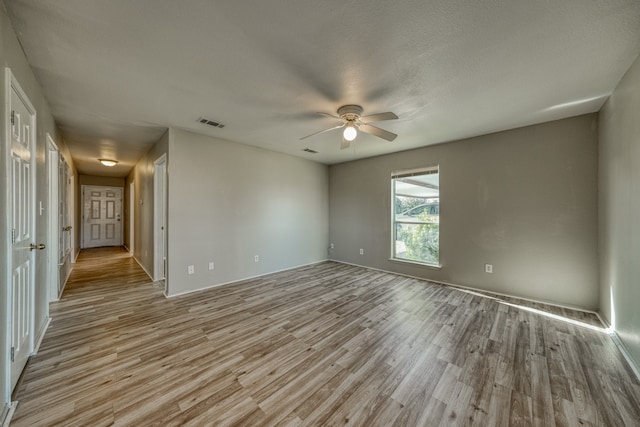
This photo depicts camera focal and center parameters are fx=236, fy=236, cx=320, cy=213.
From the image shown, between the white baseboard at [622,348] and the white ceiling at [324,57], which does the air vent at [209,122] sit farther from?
the white baseboard at [622,348]

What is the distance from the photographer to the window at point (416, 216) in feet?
14.2

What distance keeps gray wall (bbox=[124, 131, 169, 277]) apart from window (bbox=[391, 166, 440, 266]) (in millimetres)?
4211

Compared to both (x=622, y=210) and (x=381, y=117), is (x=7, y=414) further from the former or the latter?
(x=622, y=210)

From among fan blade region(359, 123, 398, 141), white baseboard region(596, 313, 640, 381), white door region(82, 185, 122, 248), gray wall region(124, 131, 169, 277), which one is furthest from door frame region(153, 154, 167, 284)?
white baseboard region(596, 313, 640, 381)

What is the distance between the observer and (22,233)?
1.82m

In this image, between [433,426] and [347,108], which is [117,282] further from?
[433,426]

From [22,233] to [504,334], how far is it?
14.5 feet

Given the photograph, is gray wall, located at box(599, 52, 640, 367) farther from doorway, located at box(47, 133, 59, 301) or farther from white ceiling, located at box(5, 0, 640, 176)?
doorway, located at box(47, 133, 59, 301)

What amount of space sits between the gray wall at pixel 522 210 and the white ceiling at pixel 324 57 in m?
0.48

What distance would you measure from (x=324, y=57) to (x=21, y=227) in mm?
2671

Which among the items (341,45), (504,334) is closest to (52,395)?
(341,45)

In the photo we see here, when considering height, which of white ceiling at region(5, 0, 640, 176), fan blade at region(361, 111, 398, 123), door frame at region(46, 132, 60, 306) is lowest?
door frame at region(46, 132, 60, 306)

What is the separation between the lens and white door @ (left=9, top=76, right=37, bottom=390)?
162 centimetres

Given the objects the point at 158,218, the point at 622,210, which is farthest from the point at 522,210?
the point at 158,218
